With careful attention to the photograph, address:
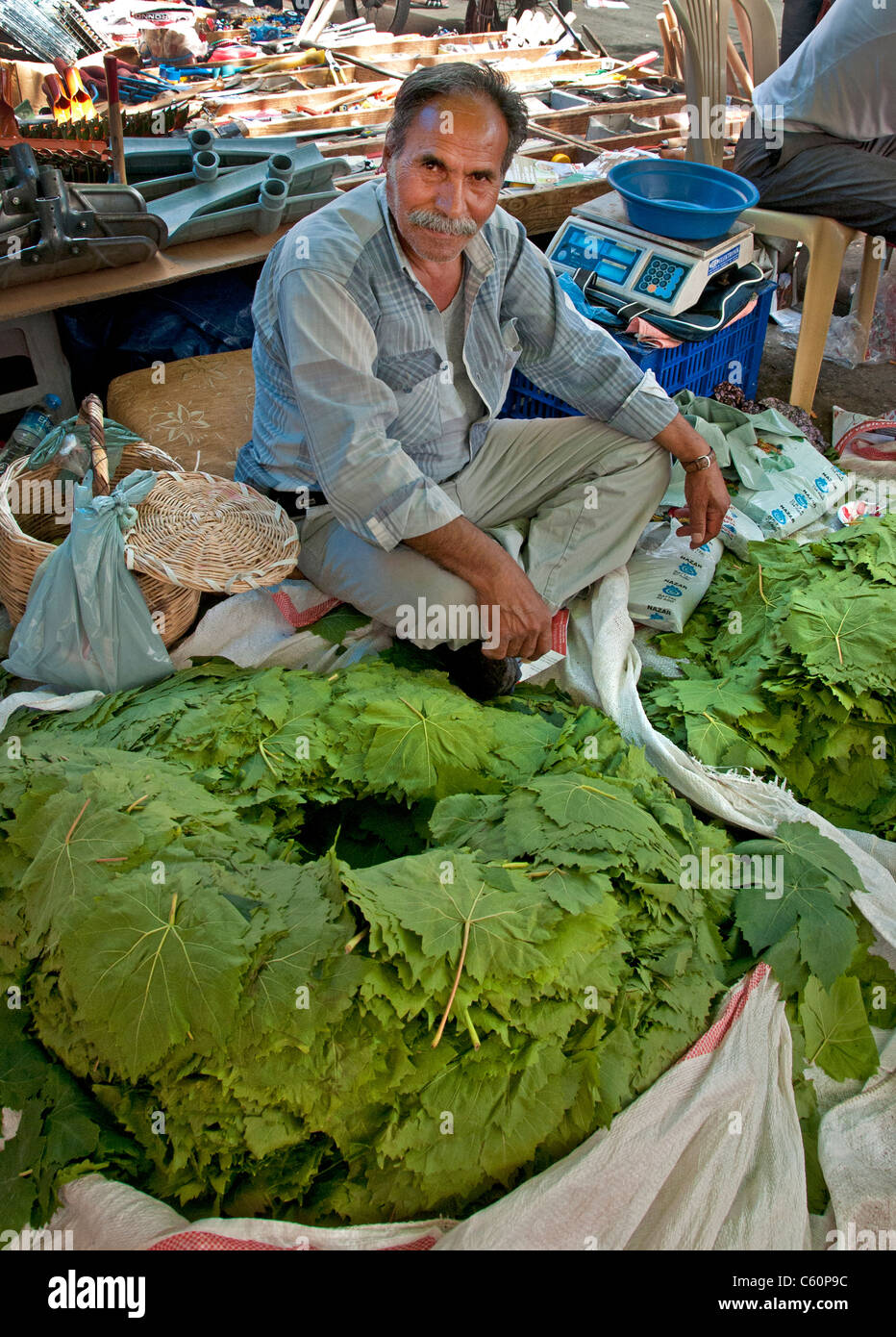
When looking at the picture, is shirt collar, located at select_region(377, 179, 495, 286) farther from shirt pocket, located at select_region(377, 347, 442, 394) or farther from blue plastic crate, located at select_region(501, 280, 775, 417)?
blue plastic crate, located at select_region(501, 280, 775, 417)

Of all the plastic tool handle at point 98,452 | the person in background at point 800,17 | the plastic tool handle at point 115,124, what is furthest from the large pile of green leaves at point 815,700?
the person in background at point 800,17

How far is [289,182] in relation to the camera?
3.78 meters

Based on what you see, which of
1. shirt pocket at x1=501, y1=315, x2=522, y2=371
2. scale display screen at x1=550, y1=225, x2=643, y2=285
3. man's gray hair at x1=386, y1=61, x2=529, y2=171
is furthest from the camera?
scale display screen at x1=550, y1=225, x2=643, y2=285

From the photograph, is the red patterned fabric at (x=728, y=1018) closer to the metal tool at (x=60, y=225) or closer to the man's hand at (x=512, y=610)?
the man's hand at (x=512, y=610)

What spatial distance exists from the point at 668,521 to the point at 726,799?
1.26 metres

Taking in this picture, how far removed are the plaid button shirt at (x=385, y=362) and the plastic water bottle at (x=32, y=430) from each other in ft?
2.63

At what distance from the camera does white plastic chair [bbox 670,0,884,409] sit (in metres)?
4.37

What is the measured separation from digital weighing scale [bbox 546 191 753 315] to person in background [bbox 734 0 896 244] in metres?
0.85

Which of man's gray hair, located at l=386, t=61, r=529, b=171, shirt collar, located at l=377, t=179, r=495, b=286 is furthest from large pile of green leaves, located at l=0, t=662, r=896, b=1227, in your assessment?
man's gray hair, located at l=386, t=61, r=529, b=171

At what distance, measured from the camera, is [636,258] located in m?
3.66

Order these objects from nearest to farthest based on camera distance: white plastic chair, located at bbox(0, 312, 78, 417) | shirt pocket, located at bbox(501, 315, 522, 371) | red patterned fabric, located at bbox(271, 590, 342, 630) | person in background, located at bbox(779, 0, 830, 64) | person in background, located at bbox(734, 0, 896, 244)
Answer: red patterned fabric, located at bbox(271, 590, 342, 630), shirt pocket, located at bbox(501, 315, 522, 371), white plastic chair, located at bbox(0, 312, 78, 417), person in background, located at bbox(734, 0, 896, 244), person in background, located at bbox(779, 0, 830, 64)

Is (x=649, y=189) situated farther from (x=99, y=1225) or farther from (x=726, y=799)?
(x=99, y=1225)

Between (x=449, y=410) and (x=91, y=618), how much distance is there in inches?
45.4

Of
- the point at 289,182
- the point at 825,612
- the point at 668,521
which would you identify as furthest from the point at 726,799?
the point at 289,182
